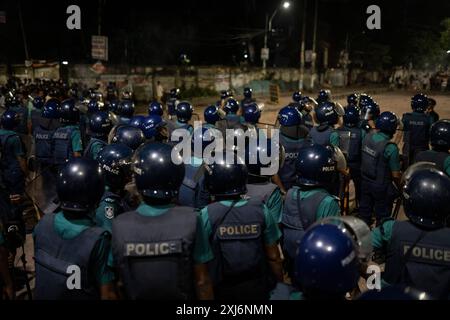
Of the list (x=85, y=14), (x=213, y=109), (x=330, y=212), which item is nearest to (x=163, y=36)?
(x=85, y=14)

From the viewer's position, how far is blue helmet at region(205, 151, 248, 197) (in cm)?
378

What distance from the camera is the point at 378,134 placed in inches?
269

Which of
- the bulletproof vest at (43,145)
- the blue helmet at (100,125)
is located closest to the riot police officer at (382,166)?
the blue helmet at (100,125)

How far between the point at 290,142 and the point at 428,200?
377 centimetres

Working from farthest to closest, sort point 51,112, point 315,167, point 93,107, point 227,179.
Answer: point 93,107 < point 51,112 < point 315,167 < point 227,179

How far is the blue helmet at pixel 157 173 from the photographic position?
129 inches

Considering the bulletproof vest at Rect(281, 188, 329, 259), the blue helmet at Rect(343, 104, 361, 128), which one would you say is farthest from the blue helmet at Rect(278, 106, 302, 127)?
the bulletproof vest at Rect(281, 188, 329, 259)

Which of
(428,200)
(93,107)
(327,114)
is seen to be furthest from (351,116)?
(93,107)

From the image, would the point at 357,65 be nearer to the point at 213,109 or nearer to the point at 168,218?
the point at 213,109

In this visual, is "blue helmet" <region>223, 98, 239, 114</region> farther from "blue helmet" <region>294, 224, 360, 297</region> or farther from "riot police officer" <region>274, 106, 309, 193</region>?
"blue helmet" <region>294, 224, 360, 297</region>

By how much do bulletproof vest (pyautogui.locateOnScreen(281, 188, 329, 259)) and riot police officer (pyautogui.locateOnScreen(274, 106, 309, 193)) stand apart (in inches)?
70.5

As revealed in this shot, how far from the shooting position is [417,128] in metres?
9.27

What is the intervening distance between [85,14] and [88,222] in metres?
37.0

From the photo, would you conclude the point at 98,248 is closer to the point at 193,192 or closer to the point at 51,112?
the point at 193,192
